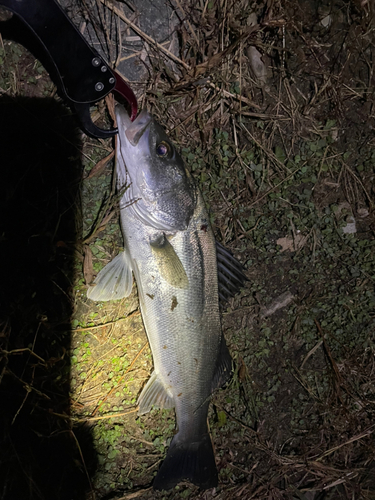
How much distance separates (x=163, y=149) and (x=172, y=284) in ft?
3.32

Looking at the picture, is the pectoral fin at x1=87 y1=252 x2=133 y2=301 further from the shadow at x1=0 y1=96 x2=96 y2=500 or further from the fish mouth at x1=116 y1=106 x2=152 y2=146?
the fish mouth at x1=116 y1=106 x2=152 y2=146

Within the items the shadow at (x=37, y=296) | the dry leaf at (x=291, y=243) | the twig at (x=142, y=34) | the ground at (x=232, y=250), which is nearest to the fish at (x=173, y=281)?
the ground at (x=232, y=250)

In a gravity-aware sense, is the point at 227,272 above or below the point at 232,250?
above

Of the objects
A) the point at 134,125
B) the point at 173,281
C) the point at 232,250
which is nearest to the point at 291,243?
the point at 232,250

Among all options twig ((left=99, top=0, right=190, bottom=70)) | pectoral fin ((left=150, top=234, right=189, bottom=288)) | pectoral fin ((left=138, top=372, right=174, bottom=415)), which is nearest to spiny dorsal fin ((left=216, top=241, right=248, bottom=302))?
pectoral fin ((left=150, top=234, right=189, bottom=288))

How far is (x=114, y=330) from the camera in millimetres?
2814

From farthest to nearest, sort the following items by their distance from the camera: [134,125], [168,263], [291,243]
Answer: [291,243] < [168,263] < [134,125]

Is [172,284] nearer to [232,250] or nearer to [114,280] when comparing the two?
[114,280]

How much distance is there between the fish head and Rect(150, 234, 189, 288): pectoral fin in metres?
0.12

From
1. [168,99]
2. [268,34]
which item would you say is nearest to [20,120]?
[168,99]

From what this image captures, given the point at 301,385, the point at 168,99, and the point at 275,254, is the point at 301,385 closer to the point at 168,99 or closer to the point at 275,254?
the point at 275,254

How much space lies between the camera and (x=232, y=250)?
10.2 ft

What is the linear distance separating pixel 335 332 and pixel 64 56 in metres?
3.46

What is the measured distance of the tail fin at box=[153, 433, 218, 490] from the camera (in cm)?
275
